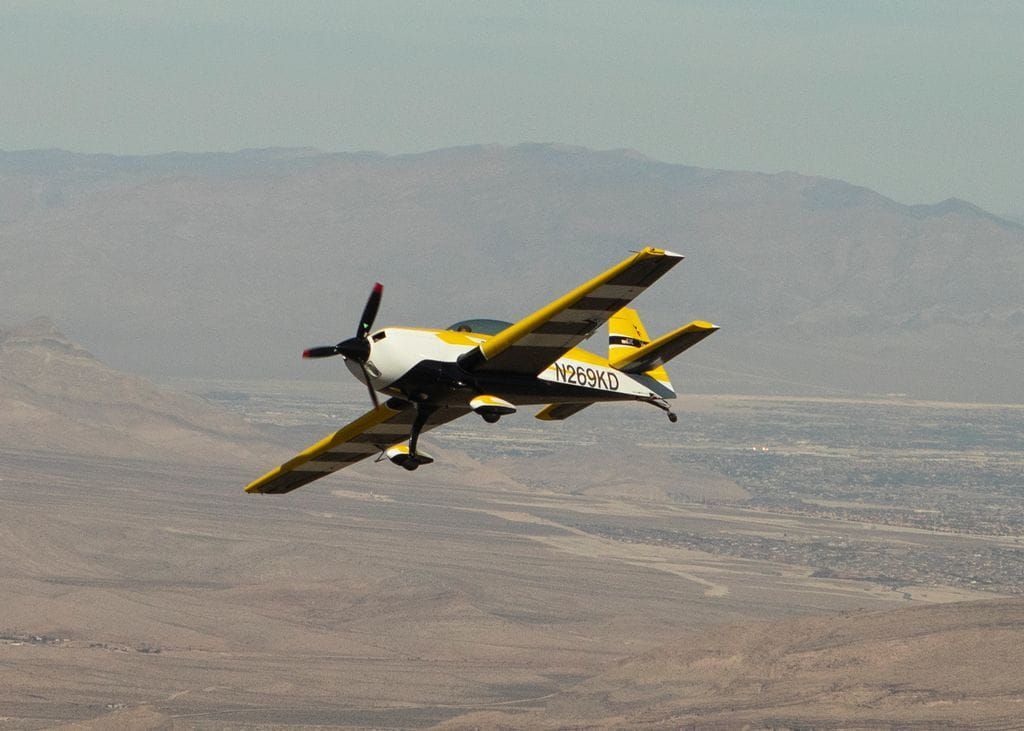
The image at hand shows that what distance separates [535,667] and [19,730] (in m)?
53.5

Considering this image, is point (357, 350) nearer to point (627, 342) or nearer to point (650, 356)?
point (650, 356)

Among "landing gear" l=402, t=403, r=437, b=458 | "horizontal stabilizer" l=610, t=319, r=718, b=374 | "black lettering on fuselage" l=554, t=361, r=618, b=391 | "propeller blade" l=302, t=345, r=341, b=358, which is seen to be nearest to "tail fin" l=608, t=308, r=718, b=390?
"horizontal stabilizer" l=610, t=319, r=718, b=374

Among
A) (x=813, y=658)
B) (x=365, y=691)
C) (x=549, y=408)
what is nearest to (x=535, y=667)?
(x=365, y=691)

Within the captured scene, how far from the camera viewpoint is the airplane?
45.5 metres

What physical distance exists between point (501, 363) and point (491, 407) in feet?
4.22

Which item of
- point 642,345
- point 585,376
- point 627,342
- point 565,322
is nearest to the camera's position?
point 565,322

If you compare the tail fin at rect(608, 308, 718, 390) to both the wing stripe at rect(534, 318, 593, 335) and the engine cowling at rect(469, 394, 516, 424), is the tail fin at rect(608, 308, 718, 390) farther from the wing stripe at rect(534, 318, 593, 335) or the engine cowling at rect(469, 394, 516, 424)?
the engine cowling at rect(469, 394, 516, 424)

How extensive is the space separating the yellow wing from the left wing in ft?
13.9

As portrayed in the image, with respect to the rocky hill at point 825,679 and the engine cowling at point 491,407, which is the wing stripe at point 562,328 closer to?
the engine cowling at point 491,407

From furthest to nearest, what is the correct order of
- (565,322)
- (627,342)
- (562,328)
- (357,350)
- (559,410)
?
(627,342) < (559,410) < (357,350) < (562,328) < (565,322)

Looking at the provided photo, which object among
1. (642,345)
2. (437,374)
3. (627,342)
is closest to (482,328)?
(437,374)

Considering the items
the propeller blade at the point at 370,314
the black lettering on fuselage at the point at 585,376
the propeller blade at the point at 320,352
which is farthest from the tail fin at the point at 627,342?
the propeller blade at the point at 320,352

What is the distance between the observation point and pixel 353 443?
5453cm

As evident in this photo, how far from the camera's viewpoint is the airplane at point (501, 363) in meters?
45.5
